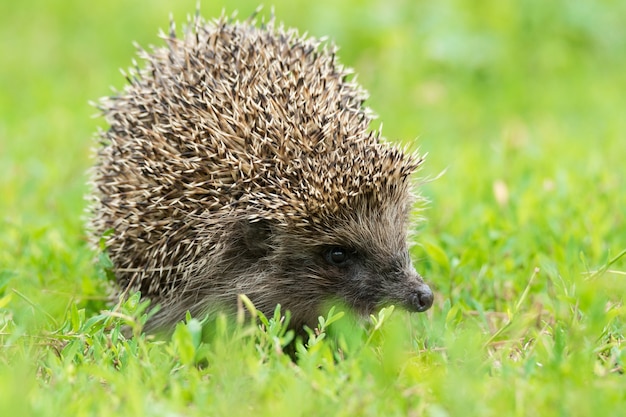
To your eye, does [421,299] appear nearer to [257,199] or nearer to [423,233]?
[257,199]

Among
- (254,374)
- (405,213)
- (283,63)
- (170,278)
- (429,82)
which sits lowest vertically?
(254,374)

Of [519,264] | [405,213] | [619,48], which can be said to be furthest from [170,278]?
[619,48]

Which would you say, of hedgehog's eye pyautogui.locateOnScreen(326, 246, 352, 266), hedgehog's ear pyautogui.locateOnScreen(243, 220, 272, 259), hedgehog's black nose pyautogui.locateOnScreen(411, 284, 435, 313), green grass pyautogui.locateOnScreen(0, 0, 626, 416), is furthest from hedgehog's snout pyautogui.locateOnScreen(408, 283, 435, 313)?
hedgehog's ear pyautogui.locateOnScreen(243, 220, 272, 259)

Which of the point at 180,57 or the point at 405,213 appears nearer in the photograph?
the point at 405,213

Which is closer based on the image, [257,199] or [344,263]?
[257,199]

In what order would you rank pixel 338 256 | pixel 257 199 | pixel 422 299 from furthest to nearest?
1. pixel 338 256
2. pixel 257 199
3. pixel 422 299

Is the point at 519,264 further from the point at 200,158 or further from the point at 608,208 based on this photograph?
the point at 200,158

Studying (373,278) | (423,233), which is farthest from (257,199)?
(423,233)
